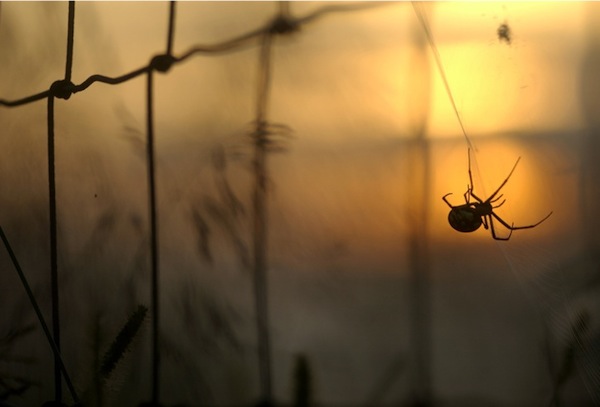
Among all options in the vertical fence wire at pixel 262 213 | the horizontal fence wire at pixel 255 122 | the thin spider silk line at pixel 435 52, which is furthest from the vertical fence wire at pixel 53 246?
the thin spider silk line at pixel 435 52

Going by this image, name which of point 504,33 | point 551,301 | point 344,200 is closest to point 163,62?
point 344,200

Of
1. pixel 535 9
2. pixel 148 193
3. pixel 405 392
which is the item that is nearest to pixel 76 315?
pixel 148 193

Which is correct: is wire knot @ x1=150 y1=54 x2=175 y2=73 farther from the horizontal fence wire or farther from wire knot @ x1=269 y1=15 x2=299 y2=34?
wire knot @ x1=269 y1=15 x2=299 y2=34

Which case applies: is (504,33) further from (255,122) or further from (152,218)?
(152,218)

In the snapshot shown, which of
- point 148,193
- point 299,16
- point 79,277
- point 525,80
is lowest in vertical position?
point 79,277

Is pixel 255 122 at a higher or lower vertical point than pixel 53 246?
higher

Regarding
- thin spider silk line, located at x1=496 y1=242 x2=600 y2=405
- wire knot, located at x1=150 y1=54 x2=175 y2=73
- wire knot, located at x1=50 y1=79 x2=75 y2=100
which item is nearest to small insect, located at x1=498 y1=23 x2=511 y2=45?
thin spider silk line, located at x1=496 y1=242 x2=600 y2=405

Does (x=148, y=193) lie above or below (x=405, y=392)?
above

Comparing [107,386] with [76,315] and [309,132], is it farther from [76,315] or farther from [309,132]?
[309,132]
